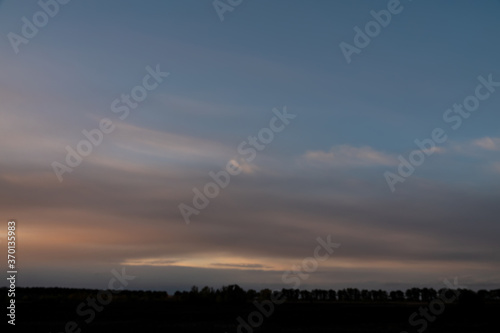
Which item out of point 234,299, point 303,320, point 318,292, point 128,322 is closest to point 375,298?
point 318,292

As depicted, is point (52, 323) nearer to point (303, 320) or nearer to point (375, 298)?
point (303, 320)

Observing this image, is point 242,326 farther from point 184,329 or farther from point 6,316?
point 6,316

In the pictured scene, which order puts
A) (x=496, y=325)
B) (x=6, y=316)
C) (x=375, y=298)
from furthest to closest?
1. (x=375, y=298)
2. (x=6, y=316)
3. (x=496, y=325)

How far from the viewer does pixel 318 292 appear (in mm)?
103062

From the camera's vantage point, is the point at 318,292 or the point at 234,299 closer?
the point at 234,299

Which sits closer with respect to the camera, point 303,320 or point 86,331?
point 86,331

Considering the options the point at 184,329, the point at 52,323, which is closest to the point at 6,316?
the point at 52,323

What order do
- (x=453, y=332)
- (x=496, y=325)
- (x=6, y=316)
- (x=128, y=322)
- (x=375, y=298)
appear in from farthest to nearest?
(x=375, y=298)
(x=6, y=316)
(x=128, y=322)
(x=496, y=325)
(x=453, y=332)

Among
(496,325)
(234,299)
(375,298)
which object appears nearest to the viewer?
(496,325)

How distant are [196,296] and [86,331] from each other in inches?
1558

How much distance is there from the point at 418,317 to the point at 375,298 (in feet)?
200

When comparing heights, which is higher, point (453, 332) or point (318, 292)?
point (318, 292)

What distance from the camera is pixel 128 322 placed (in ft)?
120

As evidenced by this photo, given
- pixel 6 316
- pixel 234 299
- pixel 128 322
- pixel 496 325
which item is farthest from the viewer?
pixel 234 299
